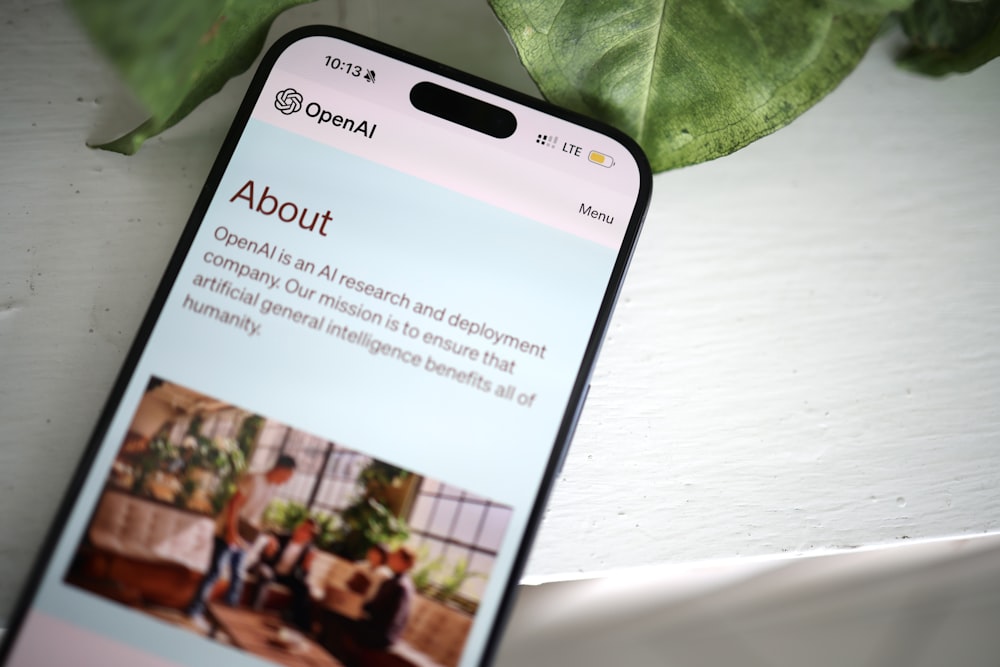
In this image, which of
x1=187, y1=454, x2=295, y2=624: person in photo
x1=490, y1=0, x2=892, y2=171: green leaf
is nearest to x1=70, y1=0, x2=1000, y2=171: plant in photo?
x1=490, y1=0, x2=892, y2=171: green leaf

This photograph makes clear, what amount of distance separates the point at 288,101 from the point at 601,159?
0.35ft

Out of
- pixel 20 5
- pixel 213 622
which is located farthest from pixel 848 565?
pixel 20 5

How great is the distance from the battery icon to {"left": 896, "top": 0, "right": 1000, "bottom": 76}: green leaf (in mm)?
121

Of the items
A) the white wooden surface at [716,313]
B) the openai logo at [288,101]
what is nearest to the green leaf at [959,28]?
the white wooden surface at [716,313]

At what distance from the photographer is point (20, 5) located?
27 centimetres

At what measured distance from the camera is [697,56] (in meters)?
0.22

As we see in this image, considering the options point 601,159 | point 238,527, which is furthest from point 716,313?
point 238,527

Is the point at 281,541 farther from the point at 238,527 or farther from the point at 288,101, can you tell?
the point at 288,101

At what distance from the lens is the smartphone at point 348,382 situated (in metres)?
0.21

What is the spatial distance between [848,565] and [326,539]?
20cm

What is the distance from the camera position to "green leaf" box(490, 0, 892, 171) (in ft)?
0.72

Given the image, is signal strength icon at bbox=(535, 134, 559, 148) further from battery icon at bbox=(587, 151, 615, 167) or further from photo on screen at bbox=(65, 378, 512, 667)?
photo on screen at bbox=(65, 378, 512, 667)

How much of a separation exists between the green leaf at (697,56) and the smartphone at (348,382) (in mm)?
19

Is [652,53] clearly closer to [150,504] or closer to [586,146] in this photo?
[586,146]
